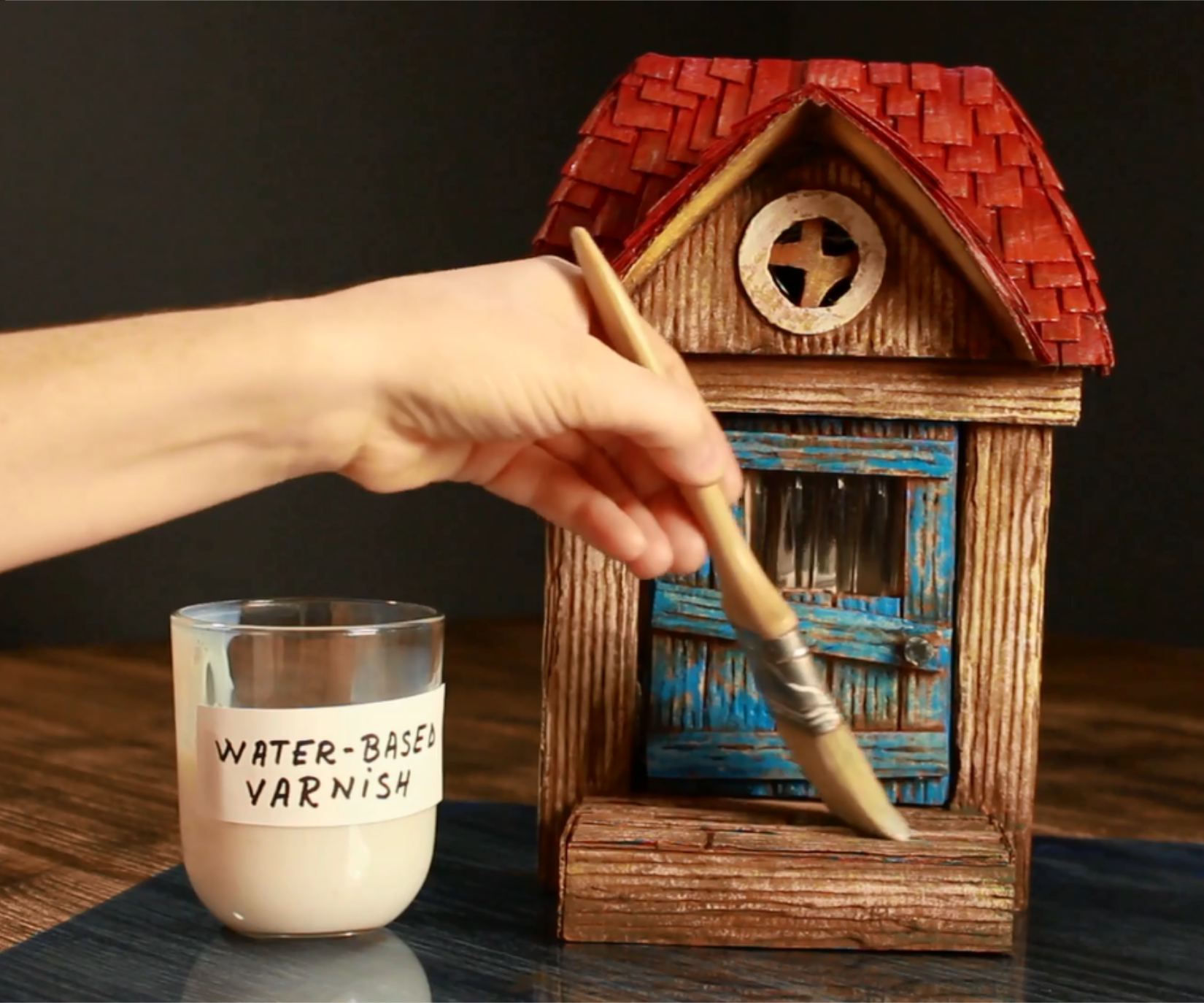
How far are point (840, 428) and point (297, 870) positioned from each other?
361 mm

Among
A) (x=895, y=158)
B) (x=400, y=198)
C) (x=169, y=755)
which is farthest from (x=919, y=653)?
(x=400, y=198)

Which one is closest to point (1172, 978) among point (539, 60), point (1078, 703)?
point (1078, 703)

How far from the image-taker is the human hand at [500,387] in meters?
0.56

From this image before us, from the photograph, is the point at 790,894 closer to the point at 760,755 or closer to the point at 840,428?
the point at 760,755

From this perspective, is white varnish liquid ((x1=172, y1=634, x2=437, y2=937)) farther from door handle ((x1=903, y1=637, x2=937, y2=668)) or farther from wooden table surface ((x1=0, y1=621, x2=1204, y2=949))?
door handle ((x1=903, y1=637, x2=937, y2=668))

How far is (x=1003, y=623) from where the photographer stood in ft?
2.56

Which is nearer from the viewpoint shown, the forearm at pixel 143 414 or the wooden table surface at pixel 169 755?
the forearm at pixel 143 414

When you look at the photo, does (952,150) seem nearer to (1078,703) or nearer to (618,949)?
(618,949)

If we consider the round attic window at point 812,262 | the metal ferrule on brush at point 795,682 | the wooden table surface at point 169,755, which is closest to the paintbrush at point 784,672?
the metal ferrule on brush at point 795,682

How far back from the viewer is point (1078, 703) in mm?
1488

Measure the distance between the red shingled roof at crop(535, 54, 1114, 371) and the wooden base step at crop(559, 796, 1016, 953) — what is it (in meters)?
0.26

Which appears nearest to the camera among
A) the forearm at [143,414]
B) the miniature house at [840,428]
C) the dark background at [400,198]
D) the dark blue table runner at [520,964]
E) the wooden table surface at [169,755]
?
the forearm at [143,414]

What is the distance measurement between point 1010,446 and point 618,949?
33 centimetres

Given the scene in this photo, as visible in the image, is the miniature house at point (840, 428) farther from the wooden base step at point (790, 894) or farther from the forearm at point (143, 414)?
the forearm at point (143, 414)
